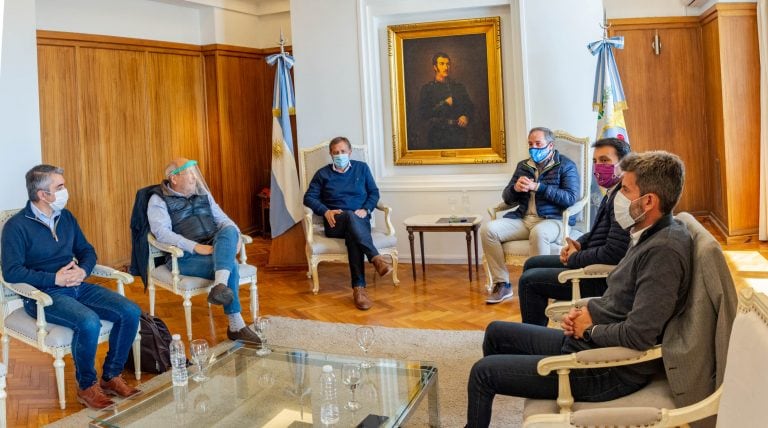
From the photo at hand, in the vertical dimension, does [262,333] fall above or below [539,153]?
below

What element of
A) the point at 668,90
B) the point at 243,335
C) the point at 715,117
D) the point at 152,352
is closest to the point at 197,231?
the point at 243,335

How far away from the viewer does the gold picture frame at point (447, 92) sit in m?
6.84

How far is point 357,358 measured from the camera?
3416mm

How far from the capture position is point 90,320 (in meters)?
3.77

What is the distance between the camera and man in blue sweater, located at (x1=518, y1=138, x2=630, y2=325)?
11.9 ft

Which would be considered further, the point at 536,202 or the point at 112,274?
the point at 536,202

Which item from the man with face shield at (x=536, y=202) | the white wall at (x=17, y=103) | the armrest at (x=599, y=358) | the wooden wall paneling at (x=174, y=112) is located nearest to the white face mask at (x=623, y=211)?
the armrest at (x=599, y=358)

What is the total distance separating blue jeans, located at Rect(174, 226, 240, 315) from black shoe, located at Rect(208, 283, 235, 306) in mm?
97

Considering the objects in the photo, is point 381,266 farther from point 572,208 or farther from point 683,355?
point 683,355

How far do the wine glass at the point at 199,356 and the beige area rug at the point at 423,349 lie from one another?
77cm

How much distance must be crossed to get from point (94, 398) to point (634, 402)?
104 inches

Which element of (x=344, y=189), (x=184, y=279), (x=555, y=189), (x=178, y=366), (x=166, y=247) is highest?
(x=344, y=189)

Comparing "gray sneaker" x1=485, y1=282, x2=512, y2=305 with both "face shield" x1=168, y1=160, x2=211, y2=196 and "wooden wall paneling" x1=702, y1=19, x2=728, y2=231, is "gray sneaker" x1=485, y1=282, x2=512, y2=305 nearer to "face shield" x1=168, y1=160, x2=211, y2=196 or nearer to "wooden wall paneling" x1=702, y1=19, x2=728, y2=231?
"face shield" x1=168, y1=160, x2=211, y2=196

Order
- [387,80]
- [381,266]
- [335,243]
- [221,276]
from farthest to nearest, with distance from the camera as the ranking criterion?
[387,80] → [335,243] → [381,266] → [221,276]
